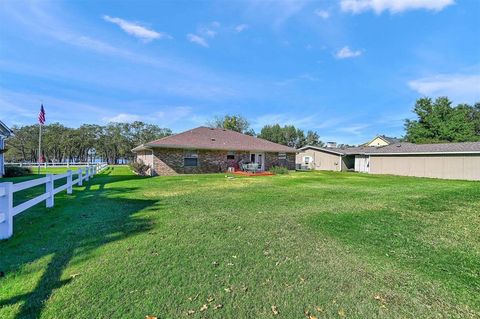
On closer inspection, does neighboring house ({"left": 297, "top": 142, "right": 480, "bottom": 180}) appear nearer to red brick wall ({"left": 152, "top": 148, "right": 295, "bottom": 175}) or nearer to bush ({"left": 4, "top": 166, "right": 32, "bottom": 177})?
red brick wall ({"left": 152, "top": 148, "right": 295, "bottom": 175})

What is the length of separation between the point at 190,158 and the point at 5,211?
16.6 m

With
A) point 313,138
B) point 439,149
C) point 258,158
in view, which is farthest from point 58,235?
point 313,138

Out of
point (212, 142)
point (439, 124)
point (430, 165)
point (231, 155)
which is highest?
point (439, 124)

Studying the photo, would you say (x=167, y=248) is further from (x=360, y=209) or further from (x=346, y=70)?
(x=346, y=70)

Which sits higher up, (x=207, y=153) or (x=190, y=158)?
(x=207, y=153)

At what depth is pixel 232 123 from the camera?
1961 inches

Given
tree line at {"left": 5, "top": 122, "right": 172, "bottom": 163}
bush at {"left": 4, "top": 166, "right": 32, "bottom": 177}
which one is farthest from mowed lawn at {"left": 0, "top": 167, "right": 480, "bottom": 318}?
tree line at {"left": 5, "top": 122, "right": 172, "bottom": 163}

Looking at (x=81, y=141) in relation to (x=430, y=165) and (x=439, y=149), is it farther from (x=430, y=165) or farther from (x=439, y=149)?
(x=439, y=149)

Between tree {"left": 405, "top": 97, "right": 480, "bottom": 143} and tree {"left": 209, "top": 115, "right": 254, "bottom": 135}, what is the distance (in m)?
29.6

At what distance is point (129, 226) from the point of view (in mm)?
4977

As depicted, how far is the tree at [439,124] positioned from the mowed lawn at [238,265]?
132ft

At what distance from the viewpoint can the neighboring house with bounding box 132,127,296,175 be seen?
19.6m

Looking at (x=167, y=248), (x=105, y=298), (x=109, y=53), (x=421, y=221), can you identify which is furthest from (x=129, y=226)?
(x=109, y=53)

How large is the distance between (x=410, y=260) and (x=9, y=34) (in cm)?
1648
